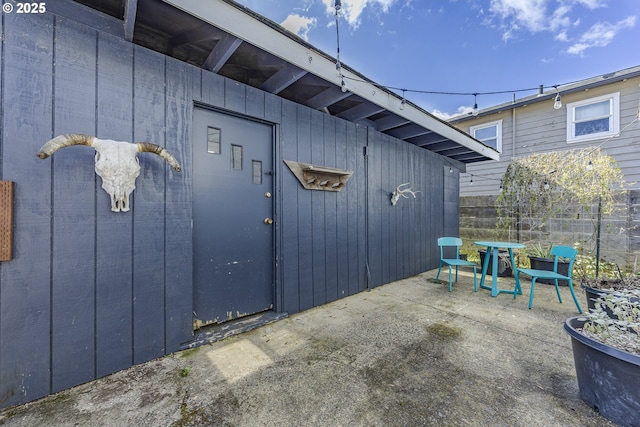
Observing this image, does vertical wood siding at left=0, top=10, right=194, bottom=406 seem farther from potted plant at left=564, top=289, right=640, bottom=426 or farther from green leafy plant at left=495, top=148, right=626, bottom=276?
green leafy plant at left=495, top=148, right=626, bottom=276

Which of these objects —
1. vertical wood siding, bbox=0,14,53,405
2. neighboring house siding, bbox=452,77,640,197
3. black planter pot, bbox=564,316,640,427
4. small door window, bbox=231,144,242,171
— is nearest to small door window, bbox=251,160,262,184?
small door window, bbox=231,144,242,171

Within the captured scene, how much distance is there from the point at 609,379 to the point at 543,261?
3.15 metres

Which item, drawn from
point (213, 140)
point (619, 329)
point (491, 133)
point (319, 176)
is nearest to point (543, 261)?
point (619, 329)

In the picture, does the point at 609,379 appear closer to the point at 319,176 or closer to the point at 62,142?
the point at 319,176

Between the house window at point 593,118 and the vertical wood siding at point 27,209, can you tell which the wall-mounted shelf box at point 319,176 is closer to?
the vertical wood siding at point 27,209

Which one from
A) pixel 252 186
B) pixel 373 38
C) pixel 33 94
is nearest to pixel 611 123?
pixel 373 38

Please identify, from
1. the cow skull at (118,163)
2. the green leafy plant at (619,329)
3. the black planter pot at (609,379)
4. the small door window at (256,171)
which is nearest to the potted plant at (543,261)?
the green leafy plant at (619,329)

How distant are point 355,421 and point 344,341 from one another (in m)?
0.80

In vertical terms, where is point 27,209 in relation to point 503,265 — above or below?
above

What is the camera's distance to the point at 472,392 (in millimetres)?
1429

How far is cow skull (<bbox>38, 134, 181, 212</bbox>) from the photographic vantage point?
4.96 feet

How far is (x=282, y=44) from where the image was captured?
1.88m

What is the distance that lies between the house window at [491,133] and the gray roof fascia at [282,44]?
4514 millimetres

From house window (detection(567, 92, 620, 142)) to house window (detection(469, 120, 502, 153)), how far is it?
1239mm
